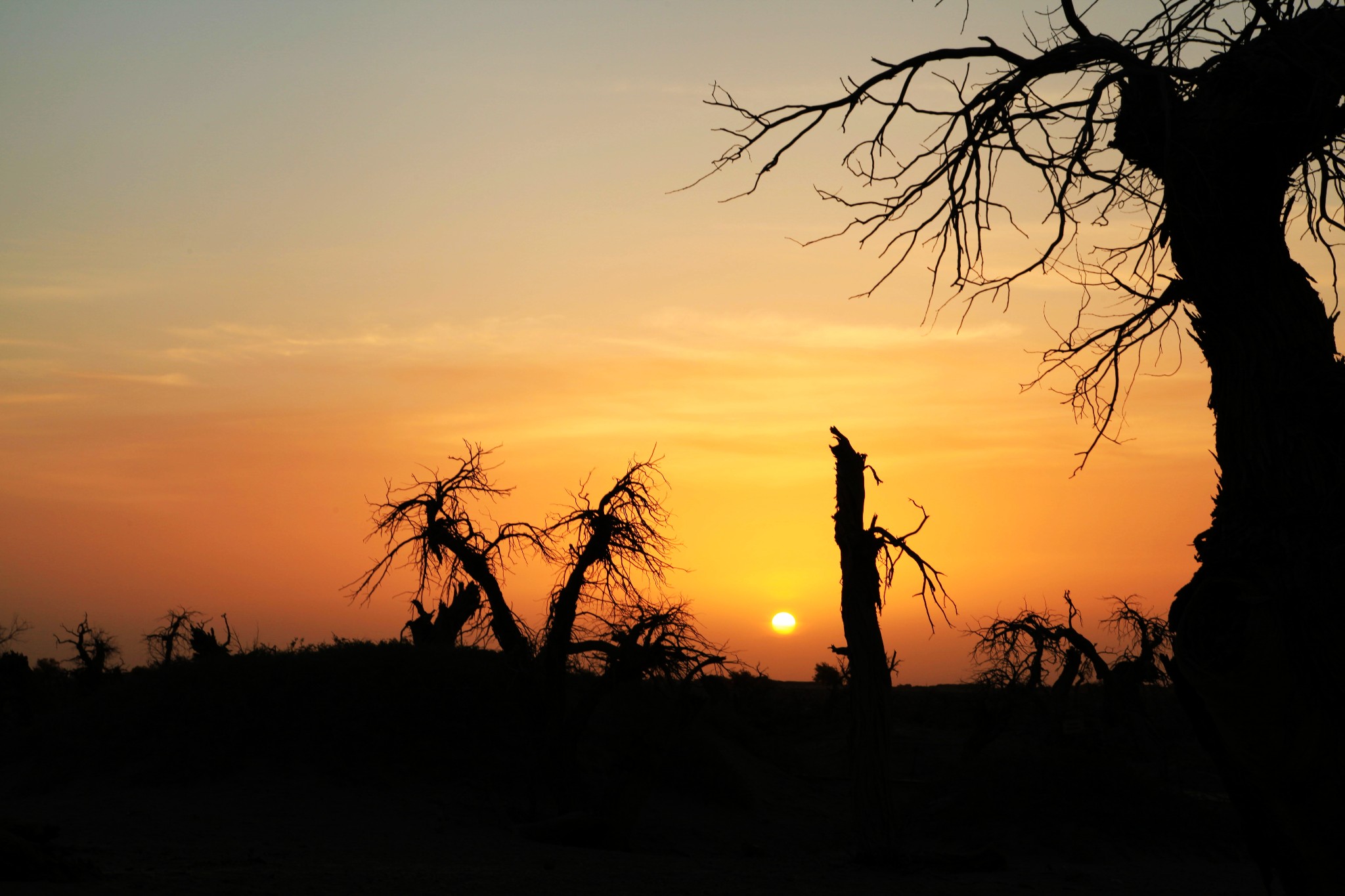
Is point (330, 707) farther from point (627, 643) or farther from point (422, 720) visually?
point (627, 643)

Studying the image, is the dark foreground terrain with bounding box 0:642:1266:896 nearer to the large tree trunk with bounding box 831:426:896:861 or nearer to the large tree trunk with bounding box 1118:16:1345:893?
the large tree trunk with bounding box 831:426:896:861

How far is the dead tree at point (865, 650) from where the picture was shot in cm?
1530

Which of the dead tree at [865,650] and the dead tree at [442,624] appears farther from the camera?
the dead tree at [442,624]

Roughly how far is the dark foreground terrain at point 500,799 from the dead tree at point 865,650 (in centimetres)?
69

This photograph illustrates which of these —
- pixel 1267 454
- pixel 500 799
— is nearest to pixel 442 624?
pixel 500 799

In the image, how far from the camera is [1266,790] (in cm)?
403

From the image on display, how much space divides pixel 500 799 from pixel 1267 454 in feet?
56.9

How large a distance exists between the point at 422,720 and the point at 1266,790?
18.9 m

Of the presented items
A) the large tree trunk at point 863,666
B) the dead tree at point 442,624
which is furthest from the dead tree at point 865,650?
the dead tree at point 442,624

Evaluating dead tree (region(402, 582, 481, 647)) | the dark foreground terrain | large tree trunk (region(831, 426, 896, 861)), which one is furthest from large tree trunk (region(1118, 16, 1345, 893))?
dead tree (region(402, 582, 481, 647))

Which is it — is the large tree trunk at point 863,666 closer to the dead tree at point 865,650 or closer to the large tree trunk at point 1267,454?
the dead tree at point 865,650

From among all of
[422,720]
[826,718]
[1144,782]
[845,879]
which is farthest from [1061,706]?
[422,720]

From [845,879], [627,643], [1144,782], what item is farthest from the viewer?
[1144,782]

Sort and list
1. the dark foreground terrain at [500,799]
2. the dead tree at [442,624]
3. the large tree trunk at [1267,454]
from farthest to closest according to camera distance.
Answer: the dead tree at [442,624], the dark foreground terrain at [500,799], the large tree trunk at [1267,454]
